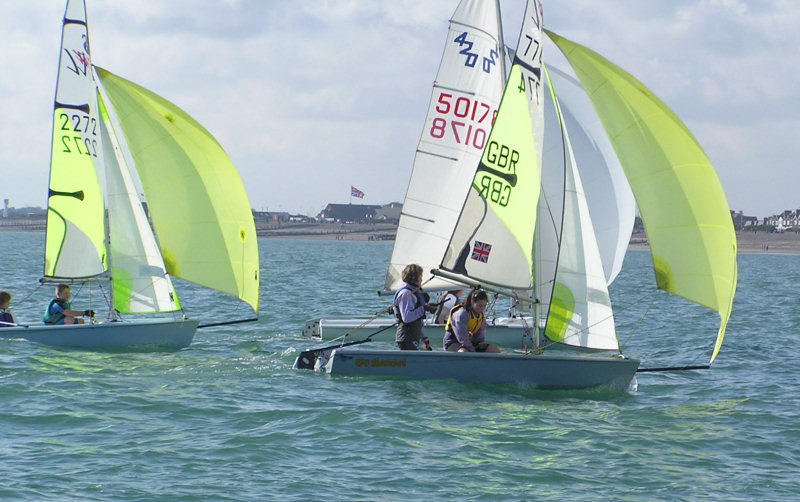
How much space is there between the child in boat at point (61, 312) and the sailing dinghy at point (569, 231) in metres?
4.03

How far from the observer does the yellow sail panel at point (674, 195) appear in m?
11.3

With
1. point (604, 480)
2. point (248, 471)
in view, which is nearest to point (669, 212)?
point (604, 480)

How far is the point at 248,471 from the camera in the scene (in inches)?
335


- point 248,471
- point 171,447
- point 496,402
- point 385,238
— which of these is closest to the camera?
point 248,471

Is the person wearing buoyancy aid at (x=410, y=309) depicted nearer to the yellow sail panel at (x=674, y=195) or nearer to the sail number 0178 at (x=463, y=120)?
the yellow sail panel at (x=674, y=195)

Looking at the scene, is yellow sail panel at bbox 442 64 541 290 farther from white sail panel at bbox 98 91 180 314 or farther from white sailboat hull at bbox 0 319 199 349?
white sail panel at bbox 98 91 180 314

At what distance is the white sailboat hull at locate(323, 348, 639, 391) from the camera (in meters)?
11.5

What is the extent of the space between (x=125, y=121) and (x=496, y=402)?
7.24 m

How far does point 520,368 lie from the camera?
37.8ft

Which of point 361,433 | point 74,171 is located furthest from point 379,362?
point 74,171

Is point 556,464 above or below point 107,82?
below

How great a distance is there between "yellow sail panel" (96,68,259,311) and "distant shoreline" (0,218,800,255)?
94053 millimetres

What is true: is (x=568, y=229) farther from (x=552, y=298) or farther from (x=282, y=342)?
(x=282, y=342)

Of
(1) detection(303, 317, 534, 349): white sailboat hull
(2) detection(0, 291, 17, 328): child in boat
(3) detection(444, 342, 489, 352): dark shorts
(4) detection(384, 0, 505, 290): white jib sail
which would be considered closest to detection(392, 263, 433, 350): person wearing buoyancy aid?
(3) detection(444, 342, 489, 352): dark shorts
